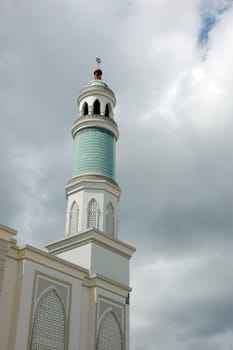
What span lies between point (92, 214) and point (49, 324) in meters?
4.37

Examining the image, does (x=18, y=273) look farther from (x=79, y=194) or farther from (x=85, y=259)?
(x=79, y=194)

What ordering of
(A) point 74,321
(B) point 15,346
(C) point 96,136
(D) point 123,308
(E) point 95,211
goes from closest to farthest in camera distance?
1. (B) point 15,346
2. (A) point 74,321
3. (D) point 123,308
4. (E) point 95,211
5. (C) point 96,136

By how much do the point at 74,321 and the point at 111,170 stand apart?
18.3ft

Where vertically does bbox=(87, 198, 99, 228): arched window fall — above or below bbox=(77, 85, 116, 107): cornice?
below

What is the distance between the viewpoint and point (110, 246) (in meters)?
14.9

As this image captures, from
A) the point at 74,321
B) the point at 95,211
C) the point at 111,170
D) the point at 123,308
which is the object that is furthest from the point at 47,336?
the point at 111,170

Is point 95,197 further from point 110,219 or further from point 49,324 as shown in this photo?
point 49,324

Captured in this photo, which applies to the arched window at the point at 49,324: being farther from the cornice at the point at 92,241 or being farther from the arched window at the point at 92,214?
the arched window at the point at 92,214

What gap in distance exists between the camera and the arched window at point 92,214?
50.3 feet

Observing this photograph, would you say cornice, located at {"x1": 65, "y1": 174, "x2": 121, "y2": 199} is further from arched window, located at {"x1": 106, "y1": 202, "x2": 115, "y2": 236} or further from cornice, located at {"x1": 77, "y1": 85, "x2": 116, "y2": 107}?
cornice, located at {"x1": 77, "y1": 85, "x2": 116, "y2": 107}

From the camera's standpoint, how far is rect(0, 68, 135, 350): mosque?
11367 mm

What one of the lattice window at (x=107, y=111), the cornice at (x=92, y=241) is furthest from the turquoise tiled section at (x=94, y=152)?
the cornice at (x=92, y=241)

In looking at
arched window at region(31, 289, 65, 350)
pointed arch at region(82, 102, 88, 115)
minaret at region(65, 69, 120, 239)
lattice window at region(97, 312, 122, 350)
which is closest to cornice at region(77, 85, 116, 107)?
minaret at region(65, 69, 120, 239)

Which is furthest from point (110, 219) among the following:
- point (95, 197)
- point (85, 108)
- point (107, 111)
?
point (85, 108)
